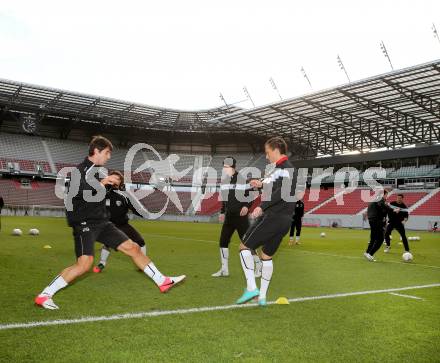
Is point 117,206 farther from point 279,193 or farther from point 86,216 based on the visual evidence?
point 279,193

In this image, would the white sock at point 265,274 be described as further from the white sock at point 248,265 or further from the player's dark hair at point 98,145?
the player's dark hair at point 98,145

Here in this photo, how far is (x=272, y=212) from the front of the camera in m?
6.04

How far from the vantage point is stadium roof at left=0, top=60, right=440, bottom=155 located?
36188mm

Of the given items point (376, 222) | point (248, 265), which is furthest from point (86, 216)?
point (376, 222)

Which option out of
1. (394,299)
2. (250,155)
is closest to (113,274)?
(394,299)

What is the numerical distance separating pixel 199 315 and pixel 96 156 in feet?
7.98

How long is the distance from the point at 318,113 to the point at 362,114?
171 inches

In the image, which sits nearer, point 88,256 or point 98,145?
point 88,256

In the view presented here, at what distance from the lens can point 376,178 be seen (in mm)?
51000

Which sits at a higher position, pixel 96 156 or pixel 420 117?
pixel 420 117

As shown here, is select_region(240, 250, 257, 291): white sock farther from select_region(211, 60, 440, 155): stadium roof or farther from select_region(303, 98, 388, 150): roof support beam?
select_region(303, 98, 388, 150): roof support beam

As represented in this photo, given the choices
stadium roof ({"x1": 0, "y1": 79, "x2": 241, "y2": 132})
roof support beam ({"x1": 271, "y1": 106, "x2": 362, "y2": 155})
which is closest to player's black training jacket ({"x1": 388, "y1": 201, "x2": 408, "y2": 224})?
roof support beam ({"x1": 271, "y1": 106, "x2": 362, "y2": 155})

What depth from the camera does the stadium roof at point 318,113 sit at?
3619 centimetres

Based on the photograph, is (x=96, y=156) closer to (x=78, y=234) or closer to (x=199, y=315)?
(x=78, y=234)
